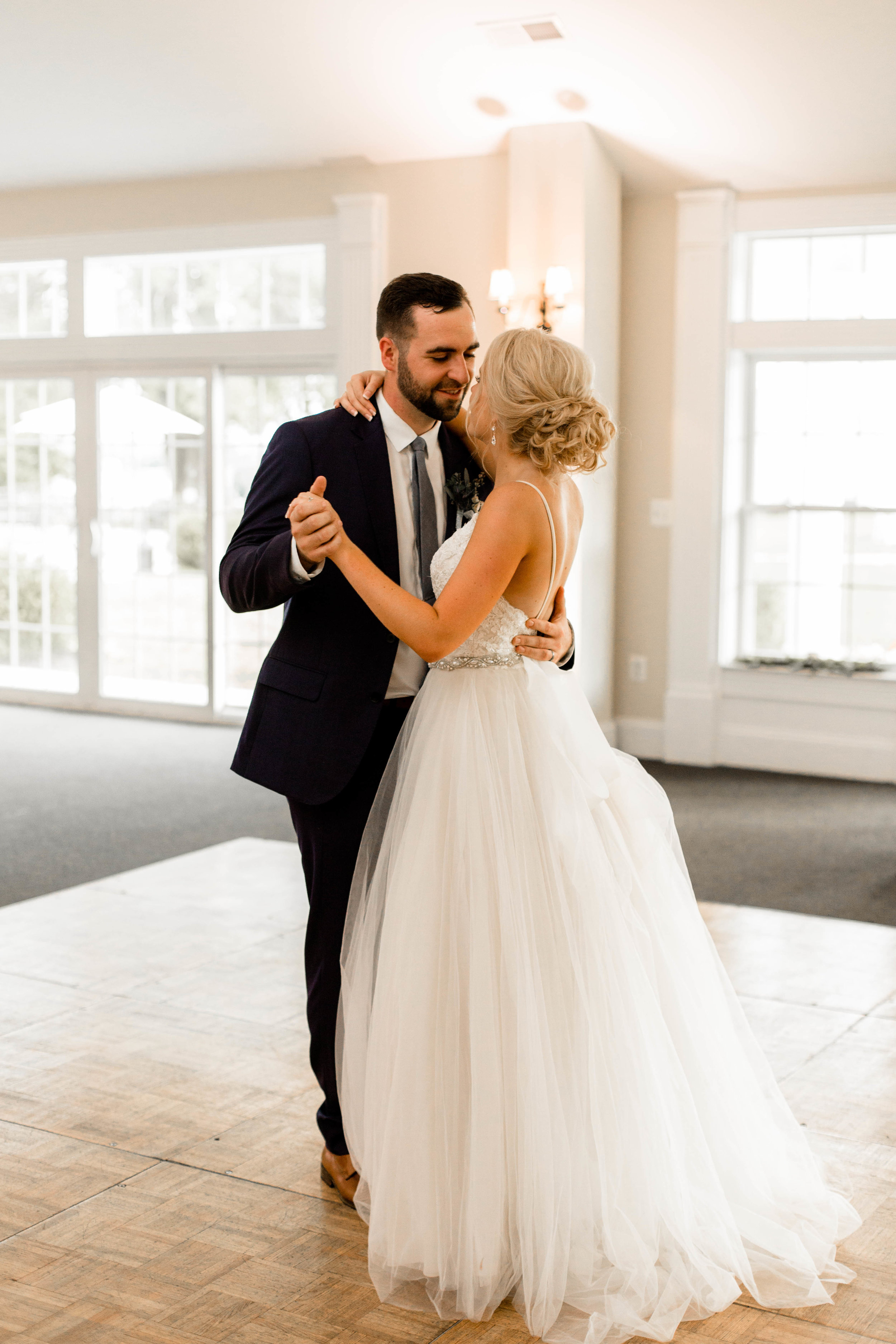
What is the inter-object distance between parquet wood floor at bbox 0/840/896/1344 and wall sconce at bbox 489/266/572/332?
3345mm

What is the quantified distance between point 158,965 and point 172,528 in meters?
4.96

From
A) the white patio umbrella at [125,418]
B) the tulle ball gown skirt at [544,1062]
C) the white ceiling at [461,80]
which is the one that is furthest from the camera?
the white patio umbrella at [125,418]

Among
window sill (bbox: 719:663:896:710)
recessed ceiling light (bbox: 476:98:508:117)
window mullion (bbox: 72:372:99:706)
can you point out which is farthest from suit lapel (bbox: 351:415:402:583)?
window mullion (bbox: 72:372:99:706)

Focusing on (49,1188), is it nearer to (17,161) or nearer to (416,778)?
(416,778)

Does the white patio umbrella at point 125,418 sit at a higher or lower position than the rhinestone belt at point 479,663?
higher

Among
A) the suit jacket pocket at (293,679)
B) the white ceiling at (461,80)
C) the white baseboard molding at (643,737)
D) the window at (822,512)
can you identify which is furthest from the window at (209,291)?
the suit jacket pocket at (293,679)

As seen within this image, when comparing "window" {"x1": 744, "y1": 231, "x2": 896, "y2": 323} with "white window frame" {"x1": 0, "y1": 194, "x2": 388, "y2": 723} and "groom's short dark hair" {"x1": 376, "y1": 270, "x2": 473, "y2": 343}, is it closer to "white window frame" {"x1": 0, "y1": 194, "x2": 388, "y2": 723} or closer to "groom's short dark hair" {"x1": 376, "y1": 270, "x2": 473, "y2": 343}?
"white window frame" {"x1": 0, "y1": 194, "x2": 388, "y2": 723}

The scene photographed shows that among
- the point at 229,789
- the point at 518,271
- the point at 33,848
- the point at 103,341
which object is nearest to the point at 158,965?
the point at 33,848

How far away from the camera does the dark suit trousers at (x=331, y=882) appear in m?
2.30

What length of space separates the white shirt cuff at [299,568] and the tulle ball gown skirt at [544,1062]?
30cm

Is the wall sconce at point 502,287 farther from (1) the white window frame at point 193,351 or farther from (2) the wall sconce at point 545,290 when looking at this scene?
(1) the white window frame at point 193,351

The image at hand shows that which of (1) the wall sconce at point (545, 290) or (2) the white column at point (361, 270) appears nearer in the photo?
(1) the wall sconce at point (545, 290)

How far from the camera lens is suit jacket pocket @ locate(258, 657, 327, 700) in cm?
226

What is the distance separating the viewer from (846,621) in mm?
6977
